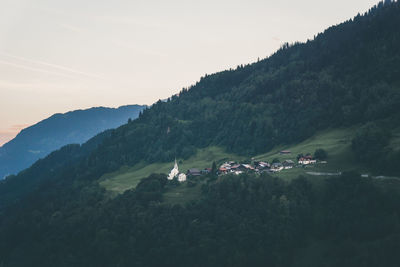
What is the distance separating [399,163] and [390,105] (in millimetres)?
50942

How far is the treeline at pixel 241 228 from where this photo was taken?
90.9 metres

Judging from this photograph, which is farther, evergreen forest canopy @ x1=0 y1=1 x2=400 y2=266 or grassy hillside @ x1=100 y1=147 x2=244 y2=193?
grassy hillside @ x1=100 y1=147 x2=244 y2=193

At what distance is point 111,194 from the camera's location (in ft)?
500

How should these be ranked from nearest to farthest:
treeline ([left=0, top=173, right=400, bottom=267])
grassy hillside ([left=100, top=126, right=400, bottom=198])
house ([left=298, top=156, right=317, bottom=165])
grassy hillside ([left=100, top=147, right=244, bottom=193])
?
treeline ([left=0, top=173, right=400, bottom=267]) → grassy hillside ([left=100, top=126, right=400, bottom=198]) → house ([left=298, top=156, right=317, bottom=165]) → grassy hillside ([left=100, top=147, right=244, bottom=193])

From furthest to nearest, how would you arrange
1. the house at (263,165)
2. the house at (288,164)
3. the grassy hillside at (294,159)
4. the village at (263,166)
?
the house at (263,165) → the house at (288,164) → the village at (263,166) → the grassy hillside at (294,159)

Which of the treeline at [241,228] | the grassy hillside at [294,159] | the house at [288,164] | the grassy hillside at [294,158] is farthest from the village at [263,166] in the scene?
the treeline at [241,228]

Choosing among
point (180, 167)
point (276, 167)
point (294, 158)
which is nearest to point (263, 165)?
point (276, 167)

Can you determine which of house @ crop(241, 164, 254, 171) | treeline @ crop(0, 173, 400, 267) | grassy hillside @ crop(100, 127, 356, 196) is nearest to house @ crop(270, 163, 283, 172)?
grassy hillside @ crop(100, 127, 356, 196)

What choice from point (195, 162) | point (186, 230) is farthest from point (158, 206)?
point (195, 162)

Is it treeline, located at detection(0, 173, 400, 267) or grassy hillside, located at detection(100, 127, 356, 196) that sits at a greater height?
grassy hillside, located at detection(100, 127, 356, 196)

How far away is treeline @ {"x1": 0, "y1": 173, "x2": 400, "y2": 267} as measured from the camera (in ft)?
298

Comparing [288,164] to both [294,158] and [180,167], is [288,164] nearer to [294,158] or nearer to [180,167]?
[294,158]

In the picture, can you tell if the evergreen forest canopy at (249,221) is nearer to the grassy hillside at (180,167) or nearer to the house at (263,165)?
the grassy hillside at (180,167)

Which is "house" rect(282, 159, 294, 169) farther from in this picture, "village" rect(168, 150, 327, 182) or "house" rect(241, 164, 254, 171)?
"house" rect(241, 164, 254, 171)
